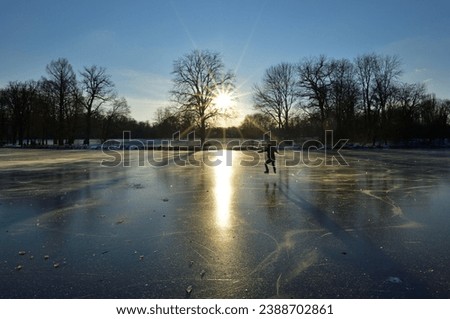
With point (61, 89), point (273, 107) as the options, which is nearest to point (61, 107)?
point (61, 89)

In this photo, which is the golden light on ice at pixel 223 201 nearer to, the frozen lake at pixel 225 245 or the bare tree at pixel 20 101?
the frozen lake at pixel 225 245

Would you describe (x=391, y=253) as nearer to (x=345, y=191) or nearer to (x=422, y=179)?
(x=345, y=191)

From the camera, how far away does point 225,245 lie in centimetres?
516

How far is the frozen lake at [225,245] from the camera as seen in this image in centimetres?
370

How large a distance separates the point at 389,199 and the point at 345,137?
4255cm

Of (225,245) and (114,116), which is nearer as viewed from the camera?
(225,245)

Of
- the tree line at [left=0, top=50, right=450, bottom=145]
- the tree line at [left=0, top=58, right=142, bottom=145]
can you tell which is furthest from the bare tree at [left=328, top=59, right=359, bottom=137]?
the tree line at [left=0, top=58, right=142, bottom=145]

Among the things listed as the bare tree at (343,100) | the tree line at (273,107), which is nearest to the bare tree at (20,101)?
the tree line at (273,107)

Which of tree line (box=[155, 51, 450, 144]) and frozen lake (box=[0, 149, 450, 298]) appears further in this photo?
tree line (box=[155, 51, 450, 144])

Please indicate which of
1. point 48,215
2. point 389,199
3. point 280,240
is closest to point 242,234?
point 280,240

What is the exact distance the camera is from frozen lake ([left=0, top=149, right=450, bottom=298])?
3.70 metres

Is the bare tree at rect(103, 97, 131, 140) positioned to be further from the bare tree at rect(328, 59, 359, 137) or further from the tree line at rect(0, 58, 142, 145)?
the bare tree at rect(328, 59, 359, 137)

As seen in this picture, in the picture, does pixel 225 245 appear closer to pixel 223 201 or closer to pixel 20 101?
pixel 223 201
